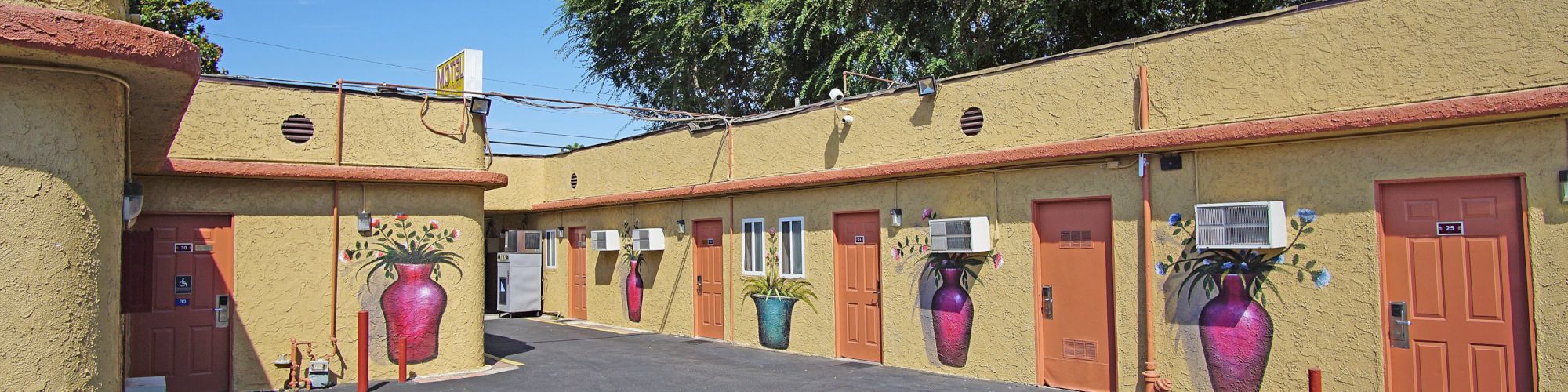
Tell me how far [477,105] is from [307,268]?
267 centimetres

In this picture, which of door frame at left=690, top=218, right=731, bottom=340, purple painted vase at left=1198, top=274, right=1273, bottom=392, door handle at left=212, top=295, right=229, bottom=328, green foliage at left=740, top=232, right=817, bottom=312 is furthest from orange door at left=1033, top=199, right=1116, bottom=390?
door handle at left=212, top=295, right=229, bottom=328

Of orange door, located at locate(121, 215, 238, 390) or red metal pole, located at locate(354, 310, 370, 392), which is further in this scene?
red metal pole, located at locate(354, 310, 370, 392)

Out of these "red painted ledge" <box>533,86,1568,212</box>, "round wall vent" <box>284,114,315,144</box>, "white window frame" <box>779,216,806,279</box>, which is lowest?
"white window frame" <box>779,216,806,279</box>

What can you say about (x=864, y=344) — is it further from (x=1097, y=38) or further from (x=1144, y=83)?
(x=1097, y=38)

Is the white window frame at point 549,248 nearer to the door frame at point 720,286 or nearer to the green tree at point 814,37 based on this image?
the door frame at point 720,286

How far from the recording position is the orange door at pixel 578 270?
18859 millimetres

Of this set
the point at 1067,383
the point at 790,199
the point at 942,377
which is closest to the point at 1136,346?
the point at 1067,383

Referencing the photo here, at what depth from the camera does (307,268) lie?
10.8m

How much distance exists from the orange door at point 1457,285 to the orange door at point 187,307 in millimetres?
11083

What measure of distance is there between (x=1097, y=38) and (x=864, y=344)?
10.7 meters

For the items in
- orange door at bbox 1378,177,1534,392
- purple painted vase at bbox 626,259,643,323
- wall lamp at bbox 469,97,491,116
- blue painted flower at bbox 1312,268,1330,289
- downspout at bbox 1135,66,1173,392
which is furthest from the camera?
purple painted vase at bbox 626,259,643,323

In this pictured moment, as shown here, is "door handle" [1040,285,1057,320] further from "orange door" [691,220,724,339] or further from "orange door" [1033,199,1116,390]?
"orange door" [691,220,724,339]

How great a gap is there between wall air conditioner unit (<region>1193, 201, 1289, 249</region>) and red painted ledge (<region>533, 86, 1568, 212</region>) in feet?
1.86

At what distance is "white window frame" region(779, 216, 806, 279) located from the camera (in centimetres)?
1328
